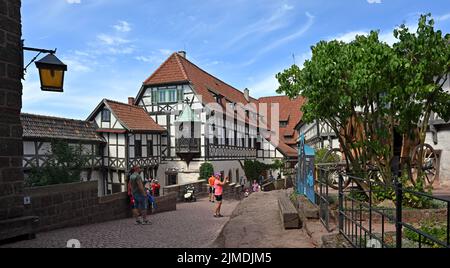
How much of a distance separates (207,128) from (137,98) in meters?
6.44

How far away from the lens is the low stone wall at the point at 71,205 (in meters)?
7.77

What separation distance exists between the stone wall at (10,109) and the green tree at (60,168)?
9.18 metres

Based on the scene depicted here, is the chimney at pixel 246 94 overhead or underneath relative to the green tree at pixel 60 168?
overhead

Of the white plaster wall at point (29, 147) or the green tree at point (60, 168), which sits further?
the white plaster wall at point (29, 147)

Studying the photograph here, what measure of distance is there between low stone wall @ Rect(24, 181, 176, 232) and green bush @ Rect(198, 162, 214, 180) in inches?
584

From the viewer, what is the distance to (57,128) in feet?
70.6

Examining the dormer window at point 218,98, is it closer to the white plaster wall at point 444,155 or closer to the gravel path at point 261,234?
the white plaster wall at point 444,155

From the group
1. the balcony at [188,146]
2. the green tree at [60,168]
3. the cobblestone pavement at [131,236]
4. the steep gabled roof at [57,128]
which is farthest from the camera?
the balcony at [188,146]

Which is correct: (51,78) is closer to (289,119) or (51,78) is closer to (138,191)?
(138,191)

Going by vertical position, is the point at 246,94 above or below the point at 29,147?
above

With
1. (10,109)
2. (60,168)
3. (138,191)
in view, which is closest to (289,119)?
(60,168)

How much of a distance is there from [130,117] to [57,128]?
5.12 meters

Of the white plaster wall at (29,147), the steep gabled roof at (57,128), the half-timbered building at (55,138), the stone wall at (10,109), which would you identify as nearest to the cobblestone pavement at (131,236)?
the stone wall at (10,109)
